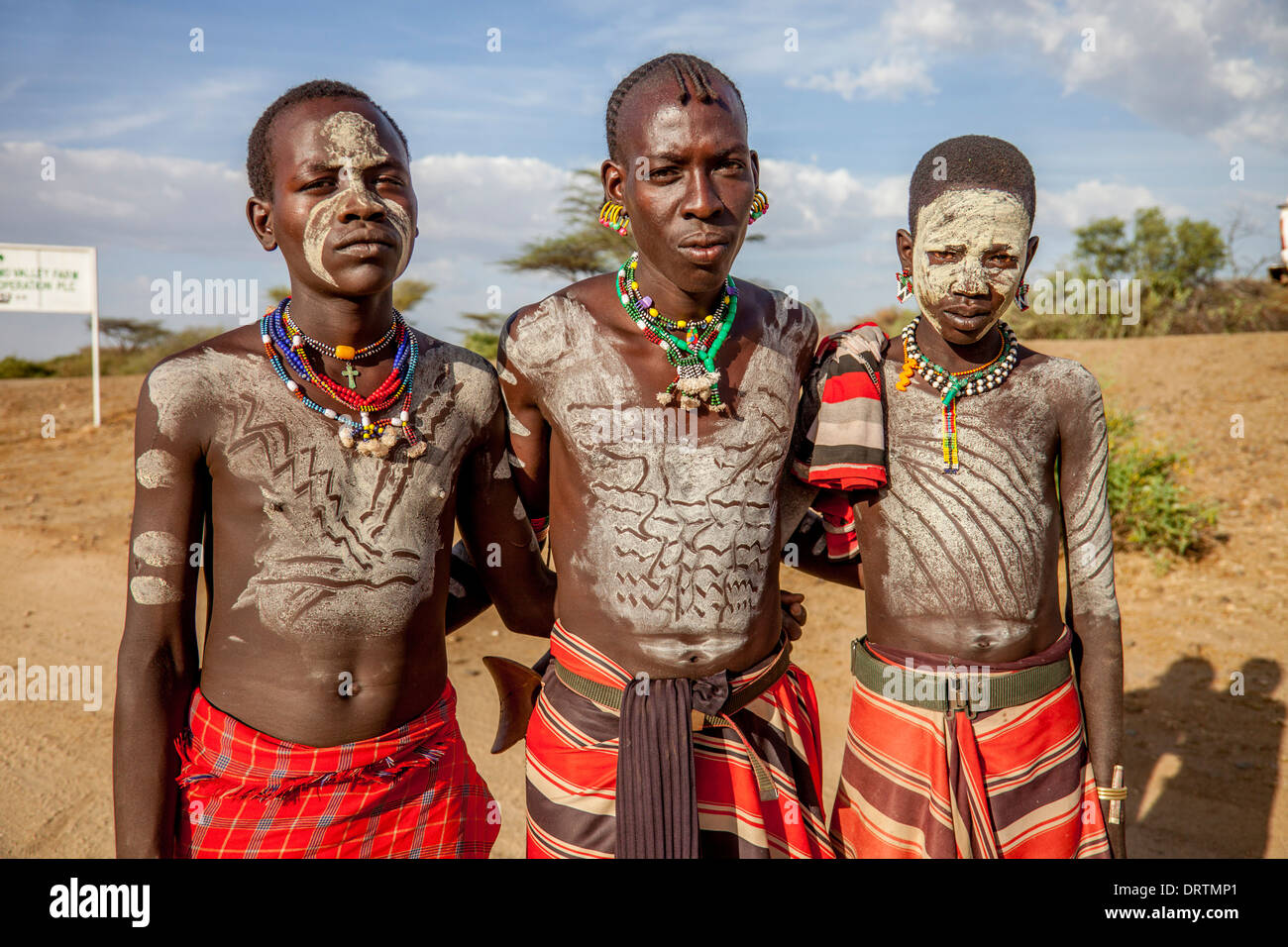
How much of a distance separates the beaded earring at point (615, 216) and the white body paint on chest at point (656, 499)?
0.74 ft

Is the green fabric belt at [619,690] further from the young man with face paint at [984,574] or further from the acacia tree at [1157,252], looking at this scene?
the acacia tree at [1157,252]

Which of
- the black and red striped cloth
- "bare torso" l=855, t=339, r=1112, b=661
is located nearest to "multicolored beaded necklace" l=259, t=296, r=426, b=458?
the black and red striped cloth

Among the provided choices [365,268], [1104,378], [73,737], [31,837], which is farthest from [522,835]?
[1104,378]

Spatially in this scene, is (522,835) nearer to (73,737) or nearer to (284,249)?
(73,737)

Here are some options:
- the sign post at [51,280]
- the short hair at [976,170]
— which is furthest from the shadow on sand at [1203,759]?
the sign post at [51,280]

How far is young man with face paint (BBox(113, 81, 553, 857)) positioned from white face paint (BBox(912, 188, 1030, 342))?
3.98 ft

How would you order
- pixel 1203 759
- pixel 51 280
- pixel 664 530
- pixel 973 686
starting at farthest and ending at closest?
pixel 51 280, pixel 1203 759, pixel 973 686, pixel 664 530

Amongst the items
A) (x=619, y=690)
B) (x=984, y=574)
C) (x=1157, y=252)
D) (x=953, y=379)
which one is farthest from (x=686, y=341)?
(x=1157, y=252)

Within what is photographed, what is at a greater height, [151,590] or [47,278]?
[47,278]

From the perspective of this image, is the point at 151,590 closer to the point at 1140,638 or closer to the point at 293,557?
the point at 293,557

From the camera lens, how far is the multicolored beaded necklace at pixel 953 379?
231 centimetres

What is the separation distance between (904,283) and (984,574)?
2.53 feet

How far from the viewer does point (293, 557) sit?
193 cm

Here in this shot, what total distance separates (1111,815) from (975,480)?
0.85 m
